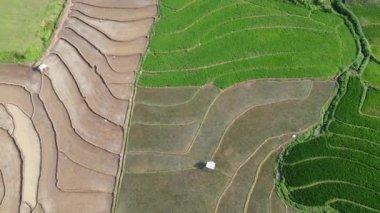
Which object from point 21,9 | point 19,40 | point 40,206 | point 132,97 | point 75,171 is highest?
point 21,9

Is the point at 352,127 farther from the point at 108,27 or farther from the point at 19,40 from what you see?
the point at 19,40

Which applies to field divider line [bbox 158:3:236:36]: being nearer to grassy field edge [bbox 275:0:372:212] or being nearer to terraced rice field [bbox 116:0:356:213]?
terraced rice field [bbox 116:0:356:213]

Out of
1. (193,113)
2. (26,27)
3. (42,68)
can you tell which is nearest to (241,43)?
(193,113)

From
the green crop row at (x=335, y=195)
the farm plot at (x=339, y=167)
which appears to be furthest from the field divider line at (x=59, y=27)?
the green crop row at (x=335, y=195)

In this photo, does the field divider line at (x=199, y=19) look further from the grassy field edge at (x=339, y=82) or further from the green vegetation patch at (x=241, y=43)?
the grassy field edge at (x=339, y=82)

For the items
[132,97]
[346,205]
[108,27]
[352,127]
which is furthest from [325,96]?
[108,27]
